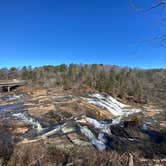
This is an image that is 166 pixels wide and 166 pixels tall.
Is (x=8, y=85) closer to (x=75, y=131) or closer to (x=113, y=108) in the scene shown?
(x=113, y=108)

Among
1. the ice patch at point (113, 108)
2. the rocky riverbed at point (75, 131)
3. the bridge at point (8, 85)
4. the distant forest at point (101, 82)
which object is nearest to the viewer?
the rocky riverbed at point (75, 131)

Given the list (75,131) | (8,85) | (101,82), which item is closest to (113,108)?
(75,131)

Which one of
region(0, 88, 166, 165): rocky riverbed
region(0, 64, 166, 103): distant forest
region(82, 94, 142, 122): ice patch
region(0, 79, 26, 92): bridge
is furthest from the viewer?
region(0, 64, 166, 103): distant forest

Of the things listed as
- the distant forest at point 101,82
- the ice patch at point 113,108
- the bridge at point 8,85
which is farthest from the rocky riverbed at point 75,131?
the bridge at point 8,85

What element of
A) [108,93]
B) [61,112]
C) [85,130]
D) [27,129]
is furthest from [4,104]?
[108,93]

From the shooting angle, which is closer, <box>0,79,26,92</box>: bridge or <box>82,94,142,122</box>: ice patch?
<box>82,94,142,122</box>: ice patch

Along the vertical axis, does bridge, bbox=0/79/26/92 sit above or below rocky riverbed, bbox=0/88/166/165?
above

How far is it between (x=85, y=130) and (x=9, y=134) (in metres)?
2.69

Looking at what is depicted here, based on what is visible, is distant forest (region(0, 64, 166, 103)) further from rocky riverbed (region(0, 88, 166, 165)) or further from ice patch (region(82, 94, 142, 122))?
rocky riverbed (region(0, 88, 166, 165))

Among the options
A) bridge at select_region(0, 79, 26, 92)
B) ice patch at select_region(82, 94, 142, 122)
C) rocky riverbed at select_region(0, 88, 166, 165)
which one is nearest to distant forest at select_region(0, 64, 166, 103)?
bridge at select_region(0, 79, 26, 92)

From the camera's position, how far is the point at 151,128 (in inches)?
445

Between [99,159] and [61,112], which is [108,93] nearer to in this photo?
[61,112]

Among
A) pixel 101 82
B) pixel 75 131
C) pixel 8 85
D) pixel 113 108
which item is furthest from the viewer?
pixel 101 82

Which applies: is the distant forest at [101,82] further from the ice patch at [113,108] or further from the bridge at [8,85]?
the ice patch at [113,108]
